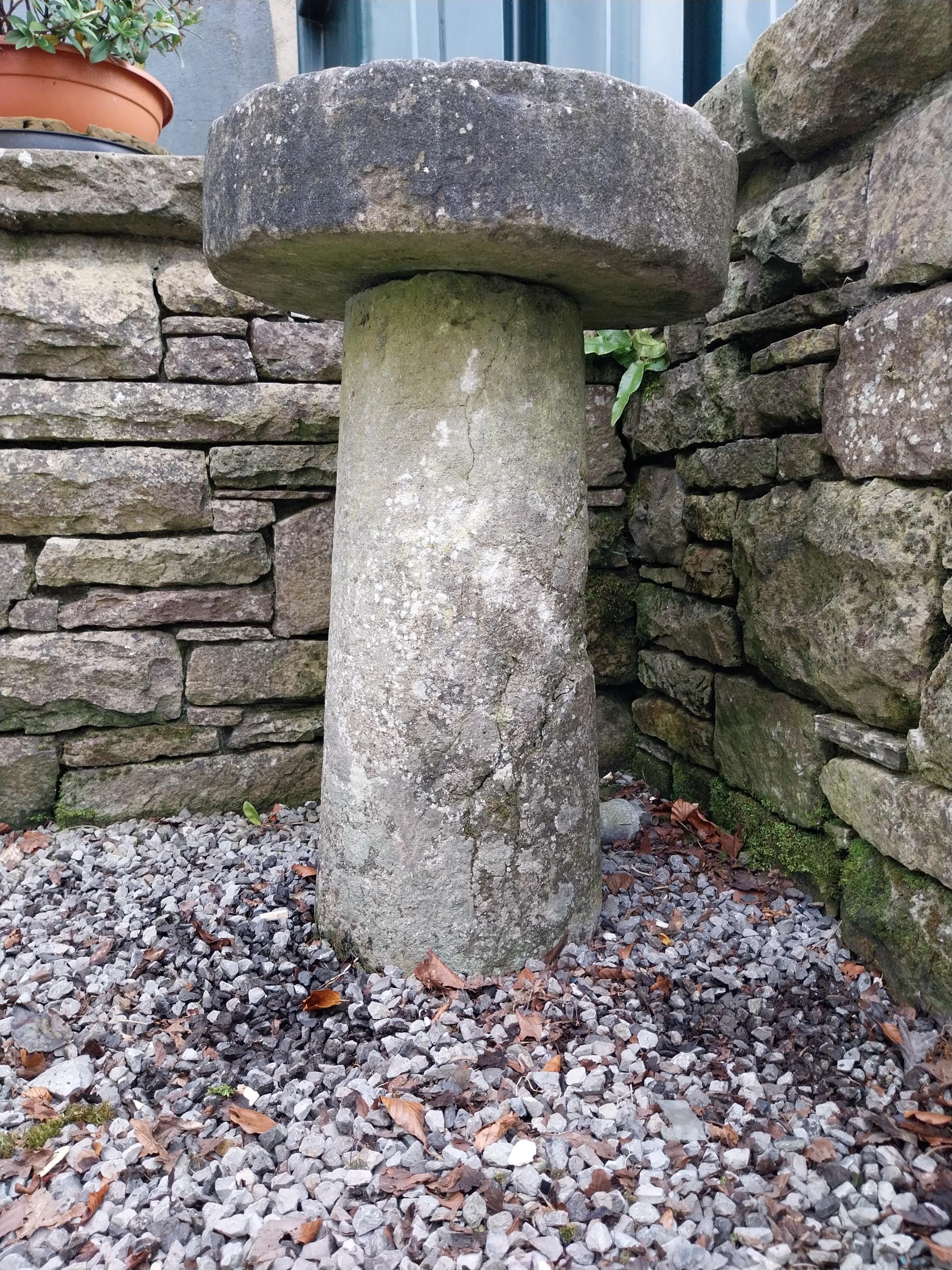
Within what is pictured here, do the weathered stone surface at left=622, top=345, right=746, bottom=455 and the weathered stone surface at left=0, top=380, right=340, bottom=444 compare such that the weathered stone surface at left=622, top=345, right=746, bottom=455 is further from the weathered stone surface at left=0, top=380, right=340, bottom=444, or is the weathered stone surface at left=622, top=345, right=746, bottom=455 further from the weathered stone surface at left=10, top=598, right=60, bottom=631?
the weathered stone surface at left=10, top=598, right=60, bottom=631

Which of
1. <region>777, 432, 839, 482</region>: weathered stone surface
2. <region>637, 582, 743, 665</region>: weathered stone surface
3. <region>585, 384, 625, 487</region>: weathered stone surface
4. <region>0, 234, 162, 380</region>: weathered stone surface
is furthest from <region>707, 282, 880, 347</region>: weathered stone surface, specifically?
<region>0, 234, 162, 380</region>: weathered stone surface

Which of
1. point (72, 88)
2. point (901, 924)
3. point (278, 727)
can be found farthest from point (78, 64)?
point (901, 924)

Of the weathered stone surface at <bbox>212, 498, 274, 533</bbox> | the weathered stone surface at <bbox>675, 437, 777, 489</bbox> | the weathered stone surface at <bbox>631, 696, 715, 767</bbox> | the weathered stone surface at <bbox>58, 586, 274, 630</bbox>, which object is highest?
the weathered stone surface at <bbox>675, 437, 777, 489</bbox>

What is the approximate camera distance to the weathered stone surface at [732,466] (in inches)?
89.0

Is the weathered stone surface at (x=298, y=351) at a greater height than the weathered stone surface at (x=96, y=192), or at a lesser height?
lesser

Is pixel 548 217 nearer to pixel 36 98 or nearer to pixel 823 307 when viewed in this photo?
pixel 823 307

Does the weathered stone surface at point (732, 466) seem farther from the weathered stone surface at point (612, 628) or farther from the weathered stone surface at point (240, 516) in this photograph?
the weathered stone surface at point (240, 516)

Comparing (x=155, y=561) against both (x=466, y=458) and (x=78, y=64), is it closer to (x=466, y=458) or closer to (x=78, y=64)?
(x=466, y=458)

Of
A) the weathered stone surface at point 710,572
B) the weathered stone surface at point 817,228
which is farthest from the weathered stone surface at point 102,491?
the weathered stone surface at point 817,228

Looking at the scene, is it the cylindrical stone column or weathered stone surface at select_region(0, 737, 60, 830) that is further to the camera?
weathered stone surface at select_region(0, 737, 60, 830)

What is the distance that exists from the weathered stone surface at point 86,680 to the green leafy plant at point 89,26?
1686 mm

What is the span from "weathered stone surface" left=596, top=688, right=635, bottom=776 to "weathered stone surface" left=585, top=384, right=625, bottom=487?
28.2 inches

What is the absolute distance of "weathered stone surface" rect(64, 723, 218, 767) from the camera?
2.77 meters

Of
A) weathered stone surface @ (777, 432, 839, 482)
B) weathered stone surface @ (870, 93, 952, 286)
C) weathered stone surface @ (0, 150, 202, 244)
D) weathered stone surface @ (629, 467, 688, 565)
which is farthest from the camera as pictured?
weathered stone surface @ (629, 467, 688, 565)
